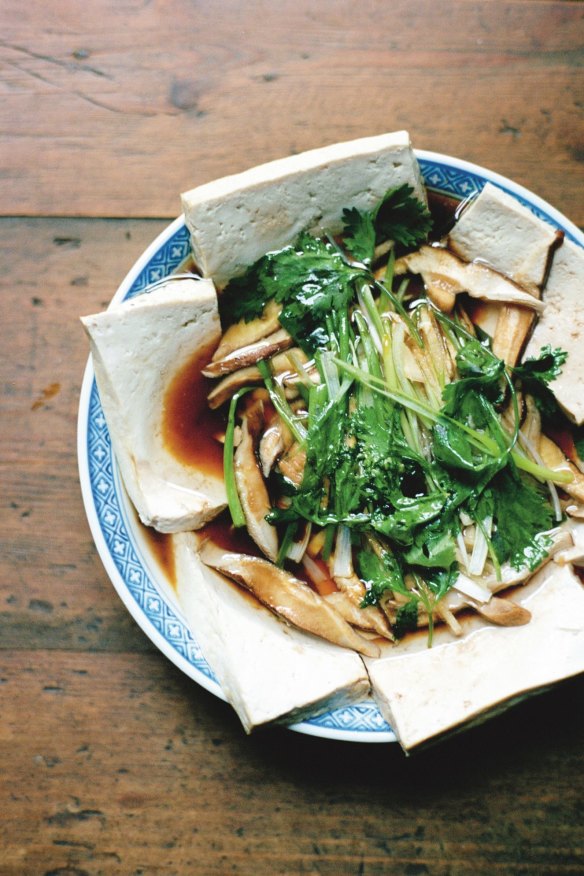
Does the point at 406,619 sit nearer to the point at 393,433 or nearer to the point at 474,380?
the point at 393,433

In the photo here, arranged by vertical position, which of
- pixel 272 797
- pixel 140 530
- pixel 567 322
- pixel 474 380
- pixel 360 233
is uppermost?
pixel 360 233

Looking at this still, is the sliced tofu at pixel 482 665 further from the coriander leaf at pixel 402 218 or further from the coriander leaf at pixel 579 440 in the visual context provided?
the coriander leaf at pixel 402 218

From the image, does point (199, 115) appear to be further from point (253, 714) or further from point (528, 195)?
point (253, 714)

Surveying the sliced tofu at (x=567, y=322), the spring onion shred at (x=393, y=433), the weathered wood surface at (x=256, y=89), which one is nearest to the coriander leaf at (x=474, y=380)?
the spring onion shred at (x=393, y=433)

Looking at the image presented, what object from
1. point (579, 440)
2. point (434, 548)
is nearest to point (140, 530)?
point (434, 548)

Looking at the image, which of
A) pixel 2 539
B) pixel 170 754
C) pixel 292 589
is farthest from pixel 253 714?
pixel 2 539

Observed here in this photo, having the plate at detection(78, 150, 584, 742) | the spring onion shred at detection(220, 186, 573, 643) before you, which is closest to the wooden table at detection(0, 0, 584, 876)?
the plate at detection(78, 150, 584, 742)
